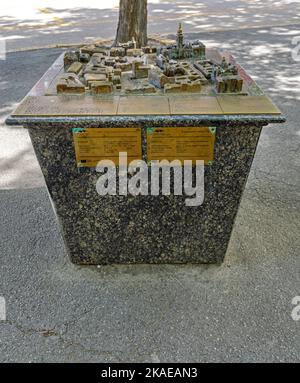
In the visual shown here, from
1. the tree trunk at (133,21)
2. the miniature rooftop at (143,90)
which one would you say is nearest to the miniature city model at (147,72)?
the miniature rooftop at (143,90)

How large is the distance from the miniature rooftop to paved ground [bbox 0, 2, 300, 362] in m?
1.03

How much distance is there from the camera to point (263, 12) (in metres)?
10.7

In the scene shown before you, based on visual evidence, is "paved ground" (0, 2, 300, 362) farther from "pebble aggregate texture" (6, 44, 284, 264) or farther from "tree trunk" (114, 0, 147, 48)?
"tree trunk" (114, 0, 147, 48)

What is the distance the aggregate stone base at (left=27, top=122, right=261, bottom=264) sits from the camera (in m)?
1.90

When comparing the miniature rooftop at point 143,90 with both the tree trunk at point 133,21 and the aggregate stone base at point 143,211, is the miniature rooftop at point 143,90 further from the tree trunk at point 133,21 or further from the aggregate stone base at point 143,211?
the tree trunk at point 133,21

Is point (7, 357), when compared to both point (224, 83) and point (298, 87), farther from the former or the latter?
point (298, 87)

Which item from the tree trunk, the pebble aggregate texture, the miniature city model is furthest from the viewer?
the tree trunk

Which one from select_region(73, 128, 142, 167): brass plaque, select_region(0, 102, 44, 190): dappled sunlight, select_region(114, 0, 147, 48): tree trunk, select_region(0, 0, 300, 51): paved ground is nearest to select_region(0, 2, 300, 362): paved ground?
select_region(0, 102, 44, 190): dappled sunlight

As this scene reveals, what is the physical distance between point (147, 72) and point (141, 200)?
74cm

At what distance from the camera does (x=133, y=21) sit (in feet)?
17.9

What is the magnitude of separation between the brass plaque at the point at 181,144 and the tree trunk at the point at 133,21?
393 cm

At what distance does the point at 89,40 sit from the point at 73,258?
655 centimetres

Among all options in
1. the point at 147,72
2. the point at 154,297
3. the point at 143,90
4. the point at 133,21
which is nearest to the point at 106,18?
the point at 133,21

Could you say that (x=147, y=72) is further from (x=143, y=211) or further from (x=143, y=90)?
(x=143, y=211)
